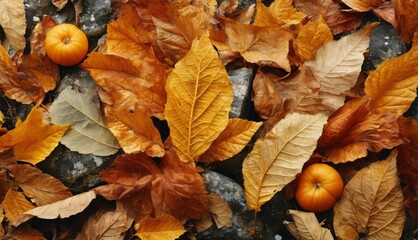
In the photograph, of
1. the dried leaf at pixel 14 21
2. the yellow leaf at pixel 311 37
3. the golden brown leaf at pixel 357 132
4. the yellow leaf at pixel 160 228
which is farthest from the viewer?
the dried leaf at pixel 14 21

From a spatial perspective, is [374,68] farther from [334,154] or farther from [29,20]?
[29,20]

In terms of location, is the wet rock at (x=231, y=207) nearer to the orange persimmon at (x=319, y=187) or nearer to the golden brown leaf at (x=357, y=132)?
the orange persimmon at (x=319, y=187)

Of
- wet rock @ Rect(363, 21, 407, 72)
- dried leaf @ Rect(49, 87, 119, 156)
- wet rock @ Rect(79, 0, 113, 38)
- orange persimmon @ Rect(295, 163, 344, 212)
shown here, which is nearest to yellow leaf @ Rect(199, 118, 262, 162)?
orange persimmon @ Rect(295, 163, 344, 212)

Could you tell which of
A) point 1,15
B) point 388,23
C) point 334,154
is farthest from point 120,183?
point 388,23

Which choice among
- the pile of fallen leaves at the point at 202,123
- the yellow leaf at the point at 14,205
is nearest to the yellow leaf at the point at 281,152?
the pile of fallen leaves at the point at 202,123

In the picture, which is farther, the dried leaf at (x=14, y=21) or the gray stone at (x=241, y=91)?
the dried leaf at (x=14, y=21)

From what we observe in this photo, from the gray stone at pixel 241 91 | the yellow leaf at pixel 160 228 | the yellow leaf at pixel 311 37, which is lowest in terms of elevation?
the yellow leaf at pixel 160 228

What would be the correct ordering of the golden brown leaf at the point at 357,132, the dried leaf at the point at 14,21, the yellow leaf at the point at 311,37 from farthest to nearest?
the dried leaf at the point at 14,21, the yellow leaf at the point at 311,37, the golden brown leaf at the point at 357,132
